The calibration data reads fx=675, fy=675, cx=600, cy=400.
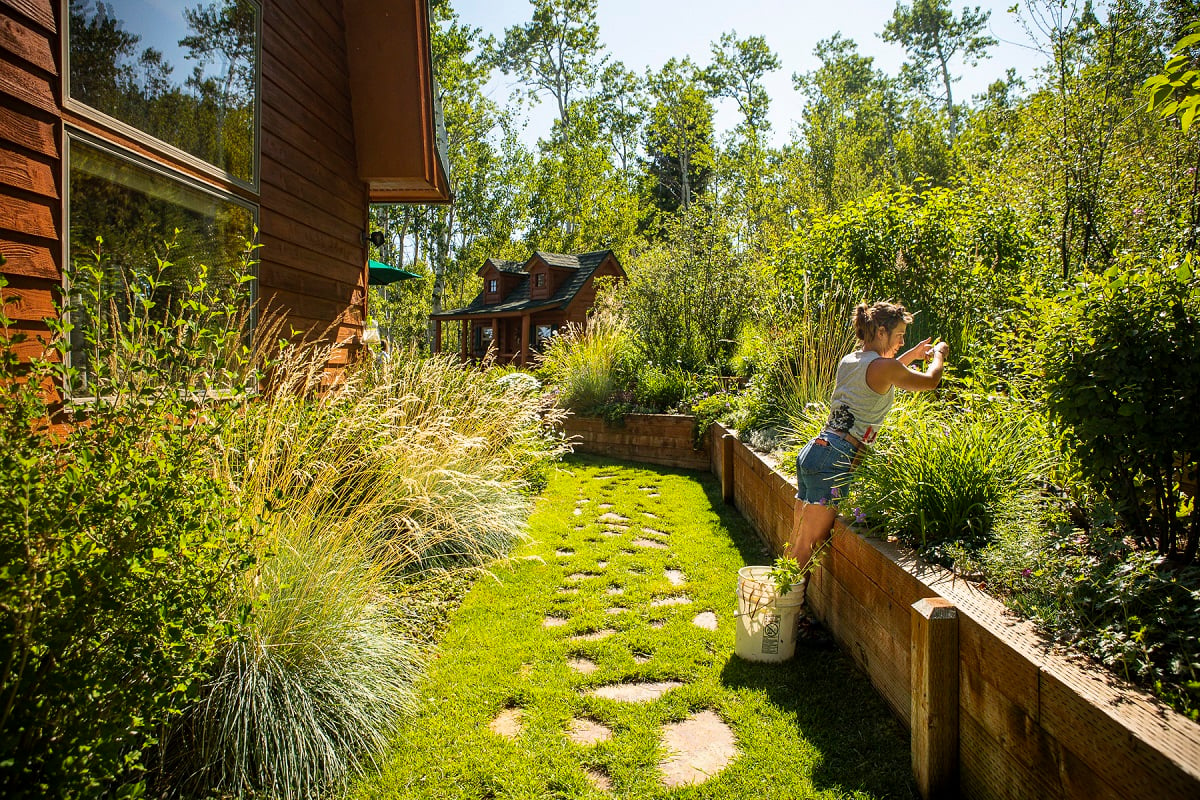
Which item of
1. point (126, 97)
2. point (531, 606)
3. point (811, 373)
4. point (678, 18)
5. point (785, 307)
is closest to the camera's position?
point (126, 97)

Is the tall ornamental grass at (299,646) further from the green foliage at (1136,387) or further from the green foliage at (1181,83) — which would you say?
the green foliage at (1181,83)

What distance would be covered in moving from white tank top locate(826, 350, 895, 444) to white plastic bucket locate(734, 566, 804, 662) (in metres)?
0.89

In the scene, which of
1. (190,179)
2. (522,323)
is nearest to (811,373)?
A: (190,179)

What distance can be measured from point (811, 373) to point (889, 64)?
34030mm

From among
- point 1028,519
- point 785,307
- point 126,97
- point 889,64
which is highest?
point 889,64

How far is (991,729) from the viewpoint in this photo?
199 centimetres

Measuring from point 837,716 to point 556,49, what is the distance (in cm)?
3063

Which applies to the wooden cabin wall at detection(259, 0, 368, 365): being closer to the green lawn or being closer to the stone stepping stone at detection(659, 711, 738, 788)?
the green lawn

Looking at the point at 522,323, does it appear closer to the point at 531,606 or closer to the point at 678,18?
the point at 678,18

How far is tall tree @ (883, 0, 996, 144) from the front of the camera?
30.8m

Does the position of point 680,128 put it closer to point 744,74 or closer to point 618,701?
point 744,74

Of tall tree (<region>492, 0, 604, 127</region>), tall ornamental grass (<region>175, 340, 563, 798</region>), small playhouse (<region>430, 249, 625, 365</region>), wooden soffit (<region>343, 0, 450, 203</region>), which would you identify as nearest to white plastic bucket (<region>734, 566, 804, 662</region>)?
tall ornamental grass (<region>175, 340, 563, 798</region>)

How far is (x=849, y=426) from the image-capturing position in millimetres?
3512

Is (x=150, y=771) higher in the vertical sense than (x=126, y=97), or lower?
lower
